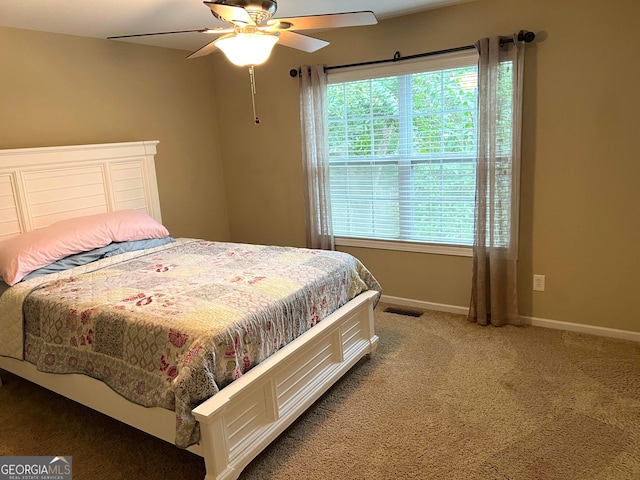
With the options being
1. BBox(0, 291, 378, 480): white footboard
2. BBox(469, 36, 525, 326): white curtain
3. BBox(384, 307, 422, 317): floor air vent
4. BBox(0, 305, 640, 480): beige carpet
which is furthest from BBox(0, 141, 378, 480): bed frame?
BBox(469, 36, 525, 326): white curtain

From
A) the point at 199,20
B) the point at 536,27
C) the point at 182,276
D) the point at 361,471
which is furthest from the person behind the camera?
the point at 199,20

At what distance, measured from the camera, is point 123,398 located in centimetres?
211

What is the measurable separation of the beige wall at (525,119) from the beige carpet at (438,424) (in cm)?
56

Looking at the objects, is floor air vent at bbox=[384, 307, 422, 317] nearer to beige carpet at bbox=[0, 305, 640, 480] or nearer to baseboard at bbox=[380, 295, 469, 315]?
baseboard at bbox=[380, 295, 469, 315]

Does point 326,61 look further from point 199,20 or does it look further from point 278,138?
point 199,20

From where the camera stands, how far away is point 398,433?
2.28 m

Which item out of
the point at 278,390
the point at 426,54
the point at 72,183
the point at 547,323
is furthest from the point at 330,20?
the point at 547,323

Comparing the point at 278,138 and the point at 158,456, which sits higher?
the point at 278,138

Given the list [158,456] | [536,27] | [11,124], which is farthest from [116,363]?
[536,27]

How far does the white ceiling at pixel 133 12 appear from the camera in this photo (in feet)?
9.04

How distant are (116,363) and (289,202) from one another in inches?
96.9

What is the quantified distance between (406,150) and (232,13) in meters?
1.94

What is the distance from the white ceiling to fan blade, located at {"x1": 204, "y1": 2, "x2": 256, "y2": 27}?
0.83m

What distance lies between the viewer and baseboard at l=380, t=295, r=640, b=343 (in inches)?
121
